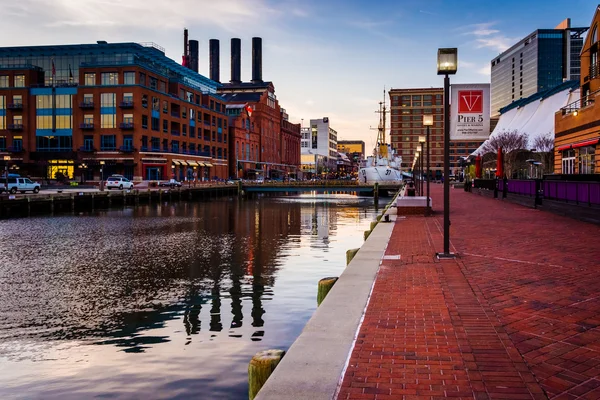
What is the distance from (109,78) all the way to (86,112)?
6731mm

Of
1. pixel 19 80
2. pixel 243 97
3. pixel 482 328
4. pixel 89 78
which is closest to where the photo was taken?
pixel 482 328

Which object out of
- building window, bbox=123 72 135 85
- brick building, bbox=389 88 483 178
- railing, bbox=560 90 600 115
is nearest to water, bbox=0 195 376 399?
railing, bbox=560 90 600 115

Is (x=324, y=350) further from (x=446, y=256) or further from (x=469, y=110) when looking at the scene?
(x=469, y=110)

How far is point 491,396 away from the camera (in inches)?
193

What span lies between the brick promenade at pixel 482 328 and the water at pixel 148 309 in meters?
3.23

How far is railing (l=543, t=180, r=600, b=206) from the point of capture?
20944 mm

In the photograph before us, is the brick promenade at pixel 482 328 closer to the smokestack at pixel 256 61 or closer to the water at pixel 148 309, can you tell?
the water at pixel 148 309

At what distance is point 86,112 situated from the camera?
86500 millimetres

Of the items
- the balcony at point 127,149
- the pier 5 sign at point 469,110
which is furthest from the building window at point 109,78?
the pier 5 sign at point 469,110

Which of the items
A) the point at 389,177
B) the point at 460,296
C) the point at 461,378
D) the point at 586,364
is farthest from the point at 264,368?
the point at 389,177

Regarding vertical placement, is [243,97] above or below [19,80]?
above

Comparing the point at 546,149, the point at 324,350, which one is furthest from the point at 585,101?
the point at 324,350

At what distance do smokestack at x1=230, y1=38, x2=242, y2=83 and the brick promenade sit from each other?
6478 inches

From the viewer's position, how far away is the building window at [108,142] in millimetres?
84938
